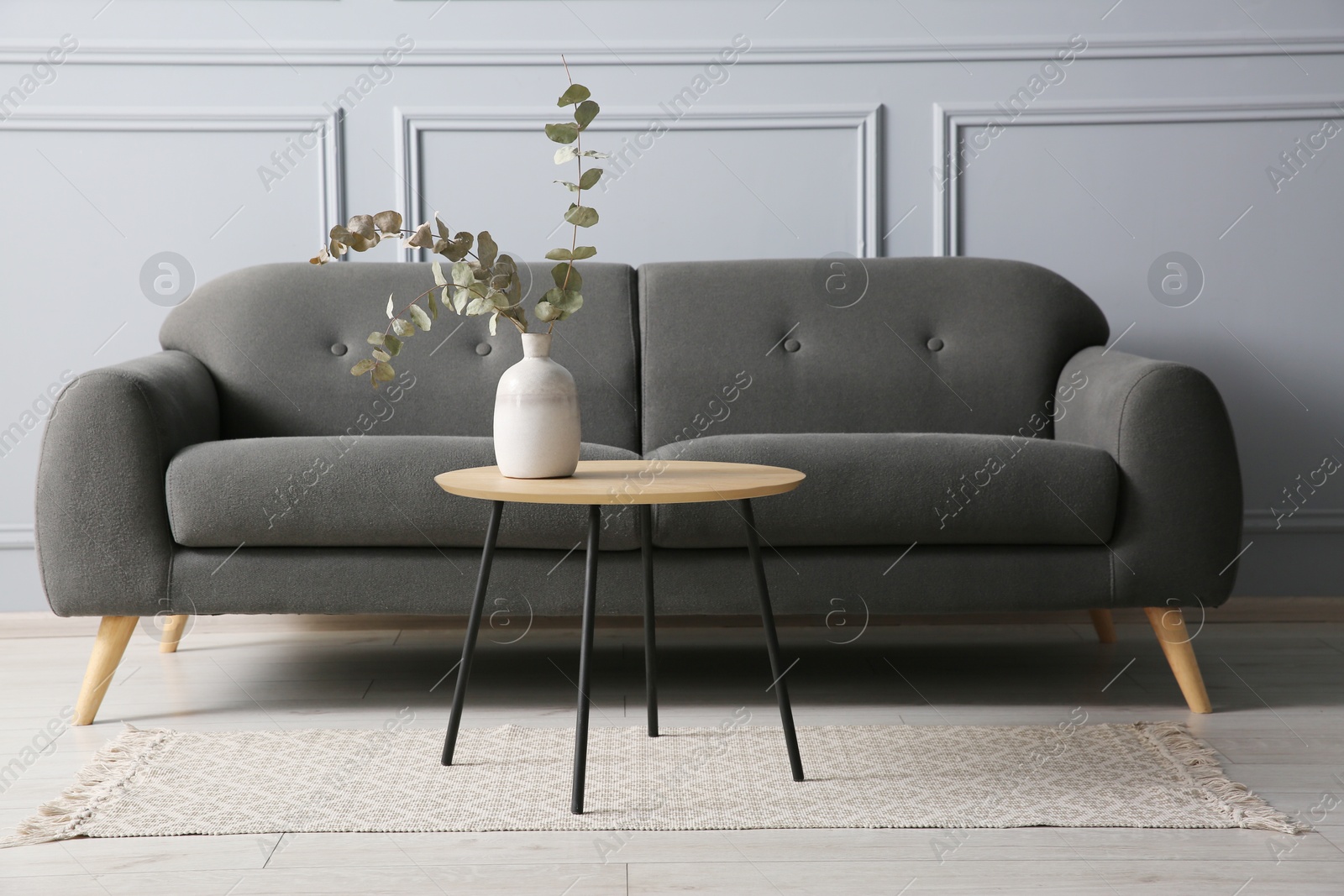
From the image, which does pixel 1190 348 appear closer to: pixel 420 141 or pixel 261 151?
pixel 420 141

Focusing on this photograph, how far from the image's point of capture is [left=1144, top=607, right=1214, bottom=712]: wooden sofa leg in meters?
1.96

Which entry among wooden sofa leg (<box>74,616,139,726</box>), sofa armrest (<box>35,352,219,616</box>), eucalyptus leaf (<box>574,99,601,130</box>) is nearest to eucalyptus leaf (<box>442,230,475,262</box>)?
eucalyptus leaf (<box>574,99,601,130</box>)

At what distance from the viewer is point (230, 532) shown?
1894mm

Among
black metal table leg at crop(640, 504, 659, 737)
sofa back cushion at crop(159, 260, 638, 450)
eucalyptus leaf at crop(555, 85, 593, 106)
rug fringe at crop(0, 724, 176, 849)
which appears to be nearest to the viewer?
rug fringe at crop(0, 724, 176, 849)

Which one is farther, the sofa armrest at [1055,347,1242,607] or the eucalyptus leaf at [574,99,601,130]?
the sofa armrest at [1055,347,1242,607]

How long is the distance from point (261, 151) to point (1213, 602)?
2.30 meters

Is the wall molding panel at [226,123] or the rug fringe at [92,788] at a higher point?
the wall molding panel at [226,123]

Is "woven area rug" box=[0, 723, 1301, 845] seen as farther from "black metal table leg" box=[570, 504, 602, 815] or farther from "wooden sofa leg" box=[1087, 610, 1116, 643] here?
"wooden sofa leg" box=[1087, 610, 1116, 643]

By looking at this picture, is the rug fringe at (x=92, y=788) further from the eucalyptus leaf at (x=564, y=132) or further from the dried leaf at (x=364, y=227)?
the eucalyptus leaf at (x=564, y=132)

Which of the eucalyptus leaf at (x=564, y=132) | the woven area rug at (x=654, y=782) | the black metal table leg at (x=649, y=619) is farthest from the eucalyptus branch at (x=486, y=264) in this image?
the woven area rug at (x=654, y=782)

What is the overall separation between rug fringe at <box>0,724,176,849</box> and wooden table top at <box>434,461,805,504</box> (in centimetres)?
62

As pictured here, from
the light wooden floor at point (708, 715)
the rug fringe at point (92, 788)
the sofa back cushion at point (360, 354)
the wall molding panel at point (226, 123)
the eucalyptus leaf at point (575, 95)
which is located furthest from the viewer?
the wall molding panel at point (226, 123)

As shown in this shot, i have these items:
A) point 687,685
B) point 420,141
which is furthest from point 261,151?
point 687,685

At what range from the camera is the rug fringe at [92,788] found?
4.65ft
